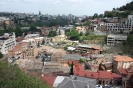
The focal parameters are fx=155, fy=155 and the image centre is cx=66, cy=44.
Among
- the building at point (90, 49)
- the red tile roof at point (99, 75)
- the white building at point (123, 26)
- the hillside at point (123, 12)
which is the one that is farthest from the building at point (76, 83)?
the hillside at point (123, 12)

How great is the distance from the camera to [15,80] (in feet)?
41.3

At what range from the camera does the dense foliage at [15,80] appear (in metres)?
11.3

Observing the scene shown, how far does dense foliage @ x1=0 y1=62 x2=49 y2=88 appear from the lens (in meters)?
11.3

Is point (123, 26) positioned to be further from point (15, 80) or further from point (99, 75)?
point (15, 80)

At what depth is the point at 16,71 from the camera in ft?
45.6

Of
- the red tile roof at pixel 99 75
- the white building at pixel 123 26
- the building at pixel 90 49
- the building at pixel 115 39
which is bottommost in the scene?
the red tile roof at pixel 99 75

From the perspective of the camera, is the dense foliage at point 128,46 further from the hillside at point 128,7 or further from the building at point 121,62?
the hillside at point 128,7

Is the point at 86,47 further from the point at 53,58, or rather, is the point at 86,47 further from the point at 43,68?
the point at 43,68

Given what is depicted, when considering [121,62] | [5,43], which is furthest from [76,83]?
[5,43]

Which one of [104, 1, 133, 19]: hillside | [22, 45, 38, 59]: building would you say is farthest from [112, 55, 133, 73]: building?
[104, 1, 133, 19]: hillside

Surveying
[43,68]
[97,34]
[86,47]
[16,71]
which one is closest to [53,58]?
[43,68]

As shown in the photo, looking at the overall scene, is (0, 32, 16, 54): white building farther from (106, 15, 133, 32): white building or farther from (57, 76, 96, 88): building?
(106, 15, 133, 32): white building

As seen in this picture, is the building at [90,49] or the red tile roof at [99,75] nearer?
the red tile roof at [99,75]

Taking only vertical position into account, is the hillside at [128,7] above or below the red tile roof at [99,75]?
above
